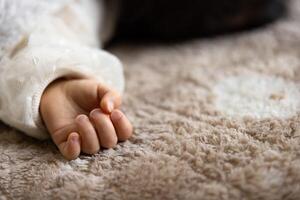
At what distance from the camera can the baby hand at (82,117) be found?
0.53 metres

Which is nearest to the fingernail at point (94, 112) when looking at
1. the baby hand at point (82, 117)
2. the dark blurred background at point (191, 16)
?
the baby hand at point (82, 117)

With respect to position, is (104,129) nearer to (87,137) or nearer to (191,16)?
(87,137)

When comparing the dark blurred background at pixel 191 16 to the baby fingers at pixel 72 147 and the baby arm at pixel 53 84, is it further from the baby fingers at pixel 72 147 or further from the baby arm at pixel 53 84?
the baby fingers at pixel 72 147

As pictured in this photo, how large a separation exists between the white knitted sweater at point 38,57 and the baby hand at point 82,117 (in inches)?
0.7

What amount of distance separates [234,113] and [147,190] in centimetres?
20

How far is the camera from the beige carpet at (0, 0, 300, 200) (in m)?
0.46

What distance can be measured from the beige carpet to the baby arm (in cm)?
3

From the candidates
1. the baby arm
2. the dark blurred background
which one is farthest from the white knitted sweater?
the dark blurred background

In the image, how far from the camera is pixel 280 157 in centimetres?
48

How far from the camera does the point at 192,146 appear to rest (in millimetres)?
519

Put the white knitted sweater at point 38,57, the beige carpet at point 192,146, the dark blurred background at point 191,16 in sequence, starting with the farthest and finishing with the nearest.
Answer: the dark blurred background at point 191,16
the white knitted sweater at point 38,57
the beige carpet at point 192,146

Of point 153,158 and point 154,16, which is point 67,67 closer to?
point 153,158

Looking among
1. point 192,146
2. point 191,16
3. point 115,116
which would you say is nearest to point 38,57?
point 115,116

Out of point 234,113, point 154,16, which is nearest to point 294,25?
point 154,16
